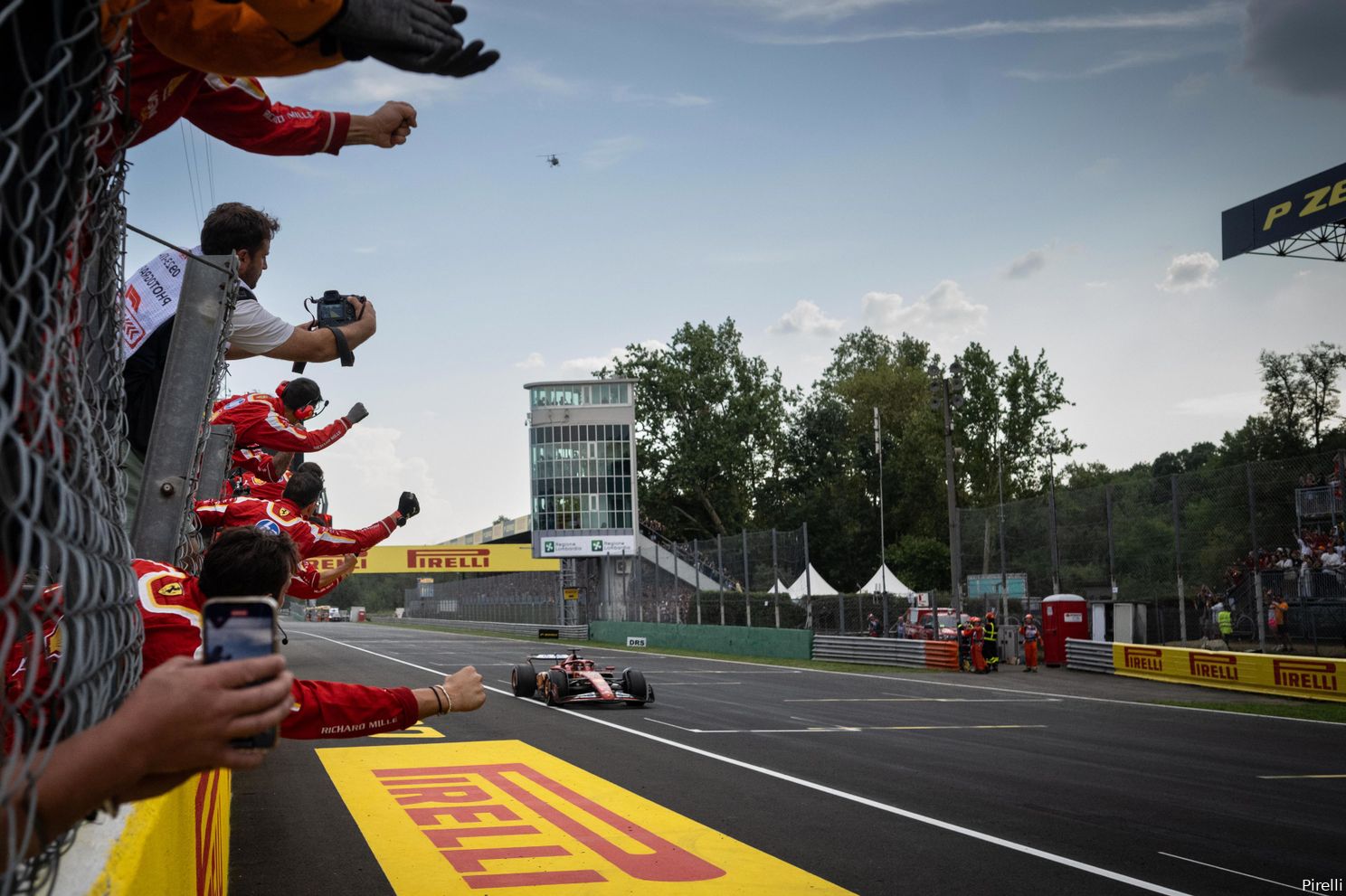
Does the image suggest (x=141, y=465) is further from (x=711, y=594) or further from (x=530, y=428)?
(x=530, y=428)

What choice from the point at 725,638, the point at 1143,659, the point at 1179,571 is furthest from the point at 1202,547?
the point at 725,638

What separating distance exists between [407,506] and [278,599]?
494 cm

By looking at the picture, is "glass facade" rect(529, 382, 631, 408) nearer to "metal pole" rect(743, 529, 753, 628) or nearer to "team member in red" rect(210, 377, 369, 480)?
"metal pole" rect(743, 529, 753, 628)

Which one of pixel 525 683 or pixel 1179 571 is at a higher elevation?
pixel 1179 571

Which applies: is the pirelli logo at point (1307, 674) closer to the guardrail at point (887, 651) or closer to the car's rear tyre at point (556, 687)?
the guardrail at point (887, 651)

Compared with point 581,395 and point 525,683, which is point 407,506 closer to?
point 525,683

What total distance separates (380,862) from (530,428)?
59.1 metres

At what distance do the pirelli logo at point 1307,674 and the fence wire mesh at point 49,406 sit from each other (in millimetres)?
19771

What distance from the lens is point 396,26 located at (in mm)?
1828

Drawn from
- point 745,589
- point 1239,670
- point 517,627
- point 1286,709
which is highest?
point 745,589

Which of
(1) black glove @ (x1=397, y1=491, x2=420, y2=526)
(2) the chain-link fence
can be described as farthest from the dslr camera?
(2) the chain-link fence

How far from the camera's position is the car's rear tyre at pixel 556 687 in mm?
16219

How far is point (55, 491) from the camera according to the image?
4.92 feet

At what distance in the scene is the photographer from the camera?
12.4 feet
